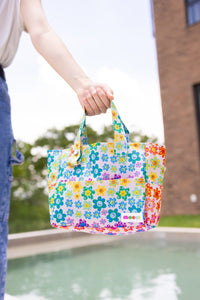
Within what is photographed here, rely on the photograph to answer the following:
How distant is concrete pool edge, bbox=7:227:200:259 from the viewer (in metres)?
7.32

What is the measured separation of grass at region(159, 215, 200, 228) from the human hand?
8.15 metres

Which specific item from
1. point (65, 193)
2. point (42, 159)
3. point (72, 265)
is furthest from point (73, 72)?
point (42, 159)

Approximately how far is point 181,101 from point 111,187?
1044 cm

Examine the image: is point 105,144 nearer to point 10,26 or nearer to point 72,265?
point 10,26

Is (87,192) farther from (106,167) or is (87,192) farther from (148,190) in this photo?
(148,190)

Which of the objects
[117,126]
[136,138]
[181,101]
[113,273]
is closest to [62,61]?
[117,126]

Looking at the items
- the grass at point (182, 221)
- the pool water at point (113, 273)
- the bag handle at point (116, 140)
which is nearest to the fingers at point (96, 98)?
the bag handle at point (116, 140)

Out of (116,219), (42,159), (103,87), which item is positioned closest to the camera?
(103,87)

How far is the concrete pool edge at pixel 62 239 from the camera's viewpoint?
7.32 meters

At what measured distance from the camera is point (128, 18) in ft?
94.3

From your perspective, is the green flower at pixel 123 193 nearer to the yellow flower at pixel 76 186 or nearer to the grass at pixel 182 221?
the yellow flower at pixel 76 186

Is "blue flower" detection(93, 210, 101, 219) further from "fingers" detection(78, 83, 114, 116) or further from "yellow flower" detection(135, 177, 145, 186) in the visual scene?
"fingers" detection(78, 83, 114, 116)

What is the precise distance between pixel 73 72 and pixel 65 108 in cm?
3019

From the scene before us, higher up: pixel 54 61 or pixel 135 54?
pixel 135 54
